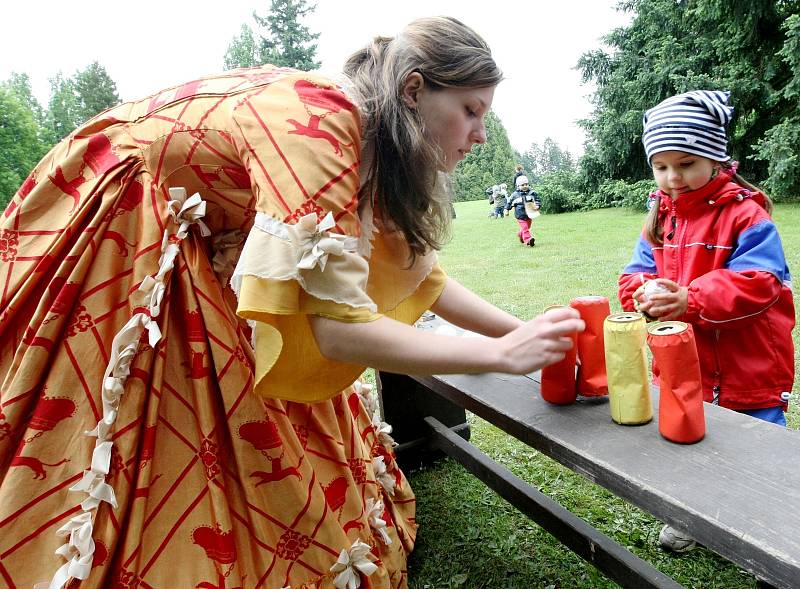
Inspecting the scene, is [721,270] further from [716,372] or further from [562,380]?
[562,380]

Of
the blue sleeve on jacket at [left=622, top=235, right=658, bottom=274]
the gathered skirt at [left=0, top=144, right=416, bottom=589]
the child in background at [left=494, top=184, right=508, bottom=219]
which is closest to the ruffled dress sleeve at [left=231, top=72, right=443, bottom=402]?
the gathered skirt at [left=0, top=144, right=416, bottom=589]

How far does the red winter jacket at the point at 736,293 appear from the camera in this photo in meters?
1.92

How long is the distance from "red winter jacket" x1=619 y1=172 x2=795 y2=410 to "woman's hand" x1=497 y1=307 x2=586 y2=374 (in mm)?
1022

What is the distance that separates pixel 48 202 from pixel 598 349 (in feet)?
4.69

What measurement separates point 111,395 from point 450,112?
0.98 m

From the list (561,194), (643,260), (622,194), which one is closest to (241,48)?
(561,194)

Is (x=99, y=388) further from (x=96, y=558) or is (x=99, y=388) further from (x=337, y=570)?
(x=337, y=570)

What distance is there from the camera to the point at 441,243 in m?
1.62

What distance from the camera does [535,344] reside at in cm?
114

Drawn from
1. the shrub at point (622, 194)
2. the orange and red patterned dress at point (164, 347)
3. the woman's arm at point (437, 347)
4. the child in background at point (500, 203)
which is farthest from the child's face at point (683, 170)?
the child in background at point (500, 203)

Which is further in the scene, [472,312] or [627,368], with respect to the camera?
[472,312]

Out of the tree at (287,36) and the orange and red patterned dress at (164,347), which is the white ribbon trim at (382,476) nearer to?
the orange and red patterned dress at (164,347)

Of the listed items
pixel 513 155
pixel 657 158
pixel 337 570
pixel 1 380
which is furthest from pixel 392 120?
pixel 513 155

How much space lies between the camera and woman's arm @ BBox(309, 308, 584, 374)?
1.06 m
